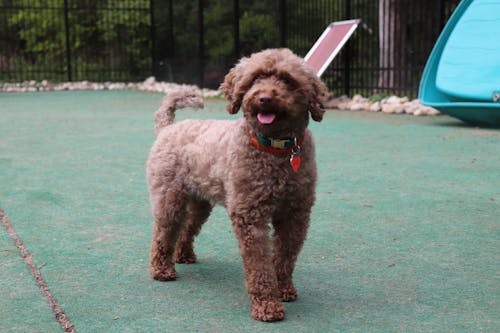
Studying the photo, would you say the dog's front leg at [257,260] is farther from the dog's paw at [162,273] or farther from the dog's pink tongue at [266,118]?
the dog's paw at [162,273]

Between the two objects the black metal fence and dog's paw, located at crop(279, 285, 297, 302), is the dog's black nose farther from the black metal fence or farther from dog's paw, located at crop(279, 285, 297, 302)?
the black metal fence

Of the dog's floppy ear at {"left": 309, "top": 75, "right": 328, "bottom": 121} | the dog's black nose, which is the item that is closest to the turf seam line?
the dog's black nose

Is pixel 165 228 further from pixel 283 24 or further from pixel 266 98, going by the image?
pixel 283 24

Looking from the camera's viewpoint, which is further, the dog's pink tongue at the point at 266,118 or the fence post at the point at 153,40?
the fence post at the point at 153,40

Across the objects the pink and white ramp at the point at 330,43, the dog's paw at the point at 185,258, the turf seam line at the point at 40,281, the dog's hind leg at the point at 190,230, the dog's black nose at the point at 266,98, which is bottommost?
the dog's paw at the point at 185,258

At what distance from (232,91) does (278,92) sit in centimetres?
Result: 32

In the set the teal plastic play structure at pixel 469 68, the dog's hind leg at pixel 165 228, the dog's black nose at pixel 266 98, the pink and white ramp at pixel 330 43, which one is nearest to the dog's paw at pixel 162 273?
the dog's hind leg at pixel 165 228

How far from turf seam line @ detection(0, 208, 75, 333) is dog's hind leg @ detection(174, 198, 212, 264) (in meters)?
0.79

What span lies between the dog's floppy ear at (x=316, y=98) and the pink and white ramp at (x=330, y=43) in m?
8.99

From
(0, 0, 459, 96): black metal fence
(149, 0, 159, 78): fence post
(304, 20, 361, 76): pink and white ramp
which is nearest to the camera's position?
(304, 20, 361, 76): pink and white ramp

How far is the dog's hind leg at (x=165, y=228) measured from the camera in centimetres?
350

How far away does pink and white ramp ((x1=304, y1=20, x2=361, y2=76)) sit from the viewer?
479 inches

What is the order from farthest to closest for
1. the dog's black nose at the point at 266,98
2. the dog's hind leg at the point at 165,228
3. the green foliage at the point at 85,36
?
the green foliage at the point at 85,36 → the dog's hind leg at the point at 165,228 → the dog's black nose at the point at 266,98

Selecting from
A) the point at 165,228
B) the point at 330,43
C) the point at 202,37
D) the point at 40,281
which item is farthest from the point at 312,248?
the point at 202,37
